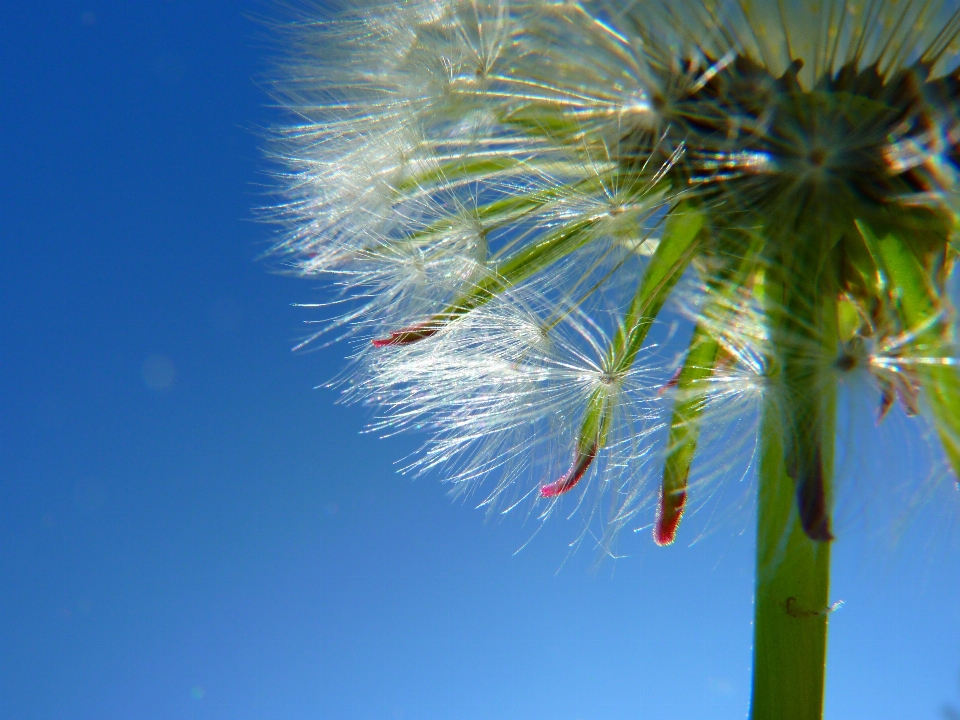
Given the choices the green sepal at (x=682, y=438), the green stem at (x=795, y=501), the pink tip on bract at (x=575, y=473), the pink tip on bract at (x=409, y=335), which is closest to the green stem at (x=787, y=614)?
the green stem at (x=795, y=501)

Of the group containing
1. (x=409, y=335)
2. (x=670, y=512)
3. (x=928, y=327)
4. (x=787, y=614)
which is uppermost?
(x=409, y=335)

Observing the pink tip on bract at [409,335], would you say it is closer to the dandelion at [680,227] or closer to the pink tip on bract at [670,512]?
the dandelion at [680,227]

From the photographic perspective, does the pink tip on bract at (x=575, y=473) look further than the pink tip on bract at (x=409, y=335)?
No

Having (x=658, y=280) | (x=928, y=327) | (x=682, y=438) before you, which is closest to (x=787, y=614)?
(x=682, y=438)

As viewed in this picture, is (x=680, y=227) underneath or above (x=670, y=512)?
above

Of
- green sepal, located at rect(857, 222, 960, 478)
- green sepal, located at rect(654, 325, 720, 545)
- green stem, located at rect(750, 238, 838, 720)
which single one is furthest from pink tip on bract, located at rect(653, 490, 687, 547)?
green sepal, located at rect(857, 222, 960, 478)

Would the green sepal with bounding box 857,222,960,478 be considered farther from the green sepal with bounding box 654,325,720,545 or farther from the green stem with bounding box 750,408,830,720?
the green sepal with bounding box 654,325,720,545

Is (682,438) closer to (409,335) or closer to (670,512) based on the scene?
(670,512)

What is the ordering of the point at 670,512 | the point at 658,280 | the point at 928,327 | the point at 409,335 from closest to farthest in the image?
the point at 928,327
the point at 670,512
the point at 658,280
the point at 409,335
